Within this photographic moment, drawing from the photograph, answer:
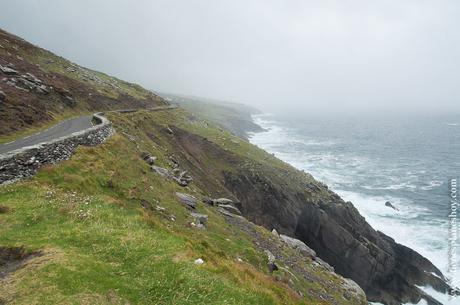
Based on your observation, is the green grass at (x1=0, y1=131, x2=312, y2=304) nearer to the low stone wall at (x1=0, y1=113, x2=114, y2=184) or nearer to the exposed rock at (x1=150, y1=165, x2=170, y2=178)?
the low stone wall at (x1=0, y1=113, x2=114, y2=184)

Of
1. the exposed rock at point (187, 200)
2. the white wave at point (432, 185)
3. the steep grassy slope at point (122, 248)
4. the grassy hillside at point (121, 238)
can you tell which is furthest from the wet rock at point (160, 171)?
the white wave at point (432, 185)

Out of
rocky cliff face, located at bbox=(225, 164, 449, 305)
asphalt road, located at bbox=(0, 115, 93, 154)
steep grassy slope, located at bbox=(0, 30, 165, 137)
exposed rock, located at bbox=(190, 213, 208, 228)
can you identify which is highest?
steep grassy slope, located at bbox=(0, 30, 165, 137)

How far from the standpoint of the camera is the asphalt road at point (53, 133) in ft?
104

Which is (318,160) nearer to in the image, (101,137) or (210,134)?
(210,134)

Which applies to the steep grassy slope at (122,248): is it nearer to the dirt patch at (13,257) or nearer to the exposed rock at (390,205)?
the dirt patch at (13,257)

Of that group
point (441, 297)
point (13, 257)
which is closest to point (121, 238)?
point (13, 257)

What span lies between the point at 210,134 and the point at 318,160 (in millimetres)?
60182

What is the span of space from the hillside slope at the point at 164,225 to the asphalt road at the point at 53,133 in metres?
2.43

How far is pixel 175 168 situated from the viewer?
46.6m

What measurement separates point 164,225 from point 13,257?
957cm

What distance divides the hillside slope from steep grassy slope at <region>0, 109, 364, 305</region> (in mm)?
A: 74

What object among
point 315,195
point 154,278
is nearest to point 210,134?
point 315,195

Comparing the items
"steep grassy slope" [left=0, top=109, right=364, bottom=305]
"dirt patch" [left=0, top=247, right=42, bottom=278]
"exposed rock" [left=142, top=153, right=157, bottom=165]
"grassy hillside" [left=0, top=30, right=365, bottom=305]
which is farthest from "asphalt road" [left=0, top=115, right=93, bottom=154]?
"dirt patch" [left=0, top=247, right=42, bottom=278]

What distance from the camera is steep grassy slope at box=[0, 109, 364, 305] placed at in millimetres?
15227
